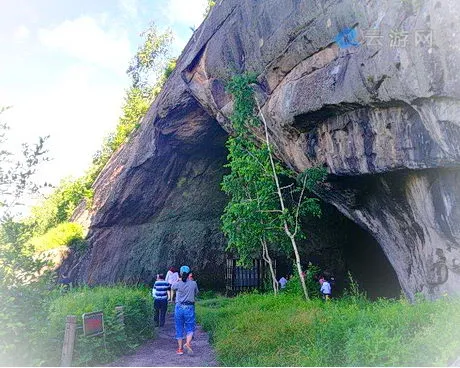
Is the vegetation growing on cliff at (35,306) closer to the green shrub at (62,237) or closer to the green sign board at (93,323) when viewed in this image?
the green sign board at (93,323)

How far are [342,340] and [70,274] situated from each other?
1587cm

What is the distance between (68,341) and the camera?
649cm

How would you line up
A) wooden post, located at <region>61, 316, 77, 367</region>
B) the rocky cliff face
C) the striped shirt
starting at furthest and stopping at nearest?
the striped shirt, the rocky cliff face, wooden post, located at <region>61, 316, 77, 367</region>

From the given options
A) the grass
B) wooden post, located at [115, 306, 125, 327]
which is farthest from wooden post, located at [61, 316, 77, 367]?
the grass

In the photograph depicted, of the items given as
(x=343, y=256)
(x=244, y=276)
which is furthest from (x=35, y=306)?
(x=343, y=256)

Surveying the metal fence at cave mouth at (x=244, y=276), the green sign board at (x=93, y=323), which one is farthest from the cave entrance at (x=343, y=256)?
the green sign board at (x=93, y=323)

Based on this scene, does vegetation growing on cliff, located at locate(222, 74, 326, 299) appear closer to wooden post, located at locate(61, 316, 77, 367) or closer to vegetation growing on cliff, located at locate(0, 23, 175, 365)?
vegetation growing on cliff, located at locate(0, 23, 175, 365)

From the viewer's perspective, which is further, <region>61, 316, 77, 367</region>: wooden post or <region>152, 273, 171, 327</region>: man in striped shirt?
<region>152, 273, 171, 327</region>: man in striped shirt

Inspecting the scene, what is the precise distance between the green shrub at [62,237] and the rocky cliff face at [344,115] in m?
0.87

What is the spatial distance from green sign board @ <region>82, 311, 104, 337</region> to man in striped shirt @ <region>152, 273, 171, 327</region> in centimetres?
328

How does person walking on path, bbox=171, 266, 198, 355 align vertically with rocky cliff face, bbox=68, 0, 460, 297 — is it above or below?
below

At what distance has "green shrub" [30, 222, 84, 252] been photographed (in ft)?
63.3

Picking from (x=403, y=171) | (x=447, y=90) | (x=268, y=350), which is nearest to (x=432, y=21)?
(x=447, y=90)

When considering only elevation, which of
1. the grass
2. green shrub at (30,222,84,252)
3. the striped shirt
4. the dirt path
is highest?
green shrub at (30,222,84,252)
